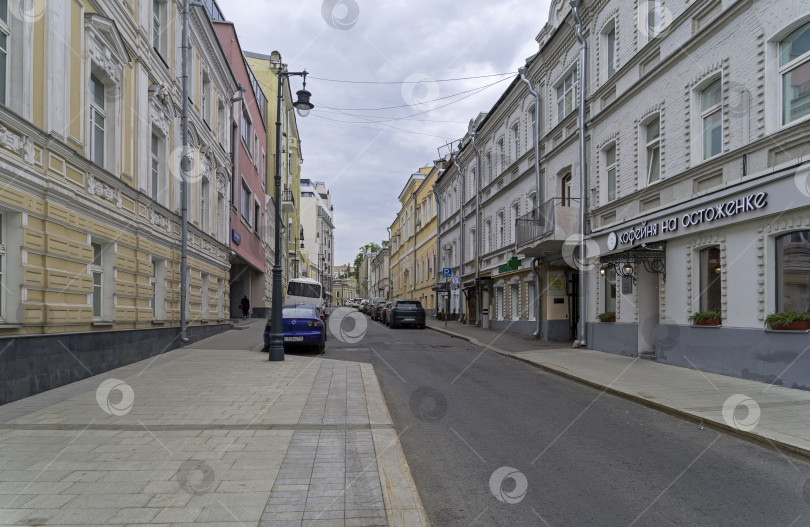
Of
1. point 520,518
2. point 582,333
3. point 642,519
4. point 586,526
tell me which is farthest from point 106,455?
point 582,333

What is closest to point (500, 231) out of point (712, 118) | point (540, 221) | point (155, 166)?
point (540, 221)

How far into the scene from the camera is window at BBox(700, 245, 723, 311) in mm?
10938

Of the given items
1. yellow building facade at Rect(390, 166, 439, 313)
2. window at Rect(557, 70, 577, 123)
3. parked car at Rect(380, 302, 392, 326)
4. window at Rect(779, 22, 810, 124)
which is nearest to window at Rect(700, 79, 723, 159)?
window at Rect(779, 22, 810, 124)

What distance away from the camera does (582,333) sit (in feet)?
54.3

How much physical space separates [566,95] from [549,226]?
5028 millimetres

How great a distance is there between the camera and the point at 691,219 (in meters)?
11.4

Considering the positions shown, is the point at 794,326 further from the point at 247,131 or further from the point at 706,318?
the point at 247,131

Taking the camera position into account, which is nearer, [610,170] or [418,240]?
[610,170]

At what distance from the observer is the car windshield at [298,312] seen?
1552cm

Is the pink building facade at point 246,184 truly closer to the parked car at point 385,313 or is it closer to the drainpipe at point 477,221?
the parked car at point 385,313

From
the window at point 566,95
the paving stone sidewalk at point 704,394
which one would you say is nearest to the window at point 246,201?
the window at point 566,95

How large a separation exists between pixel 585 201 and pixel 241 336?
42.2 ft

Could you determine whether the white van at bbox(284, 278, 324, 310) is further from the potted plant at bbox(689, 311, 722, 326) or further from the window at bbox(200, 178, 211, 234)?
the potted plant at bbox(689, 311, 722, 326)

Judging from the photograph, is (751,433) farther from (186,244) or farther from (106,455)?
(186,244)
